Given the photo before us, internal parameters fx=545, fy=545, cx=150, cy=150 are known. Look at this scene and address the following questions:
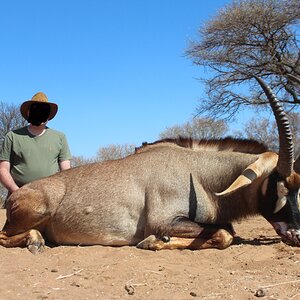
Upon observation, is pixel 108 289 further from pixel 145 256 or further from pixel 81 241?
pixel 81 241

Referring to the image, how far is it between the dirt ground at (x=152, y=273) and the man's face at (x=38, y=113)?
1909 mm

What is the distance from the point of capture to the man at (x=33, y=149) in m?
6.90

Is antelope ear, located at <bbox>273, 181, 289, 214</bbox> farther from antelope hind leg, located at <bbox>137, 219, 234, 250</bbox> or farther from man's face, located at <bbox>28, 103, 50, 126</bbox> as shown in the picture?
man's face, located at <bbox>28, 103, 50, 126</bbox>

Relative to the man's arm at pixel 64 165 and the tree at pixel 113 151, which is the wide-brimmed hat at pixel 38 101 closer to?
the man's arm at pixel 64 165

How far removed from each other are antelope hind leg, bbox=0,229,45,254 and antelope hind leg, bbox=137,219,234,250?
43.8 inches

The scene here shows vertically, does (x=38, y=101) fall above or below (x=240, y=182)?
above

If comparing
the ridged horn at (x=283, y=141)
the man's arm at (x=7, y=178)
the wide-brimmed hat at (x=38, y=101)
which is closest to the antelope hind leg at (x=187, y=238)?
the ridged horn at (x=283, y=141)

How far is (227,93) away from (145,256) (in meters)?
17.3

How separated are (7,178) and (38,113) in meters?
1.06

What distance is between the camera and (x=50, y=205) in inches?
247

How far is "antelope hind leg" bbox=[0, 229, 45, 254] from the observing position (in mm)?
5949

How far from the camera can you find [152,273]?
15.3 ft

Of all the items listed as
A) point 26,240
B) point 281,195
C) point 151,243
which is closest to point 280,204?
point 281,195

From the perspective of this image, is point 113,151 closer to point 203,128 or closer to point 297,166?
point 203,128
